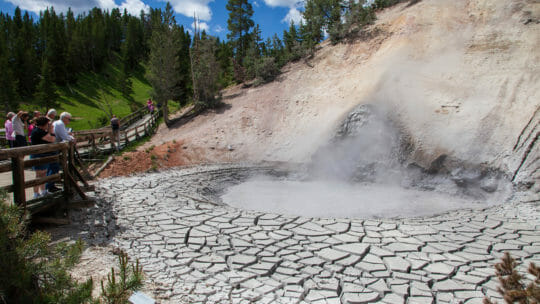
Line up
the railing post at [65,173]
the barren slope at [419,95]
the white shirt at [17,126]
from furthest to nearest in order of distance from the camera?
the barren slope at [419,95], the white shirt at [17,126], the railing post at [65,173]

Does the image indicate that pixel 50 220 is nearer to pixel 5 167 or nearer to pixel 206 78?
pixel 5 167

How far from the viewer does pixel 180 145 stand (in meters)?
15.7

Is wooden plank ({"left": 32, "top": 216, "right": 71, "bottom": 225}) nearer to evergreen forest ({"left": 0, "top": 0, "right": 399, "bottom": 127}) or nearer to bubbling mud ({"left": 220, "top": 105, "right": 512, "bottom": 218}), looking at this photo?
bubbling mud ({"left": 220, "top": 105, "right": 512, "bottom": 218})

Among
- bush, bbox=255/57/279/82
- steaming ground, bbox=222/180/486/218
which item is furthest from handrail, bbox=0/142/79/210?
bush, bbox=255/57/279/82

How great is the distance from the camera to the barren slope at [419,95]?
998 centimetres

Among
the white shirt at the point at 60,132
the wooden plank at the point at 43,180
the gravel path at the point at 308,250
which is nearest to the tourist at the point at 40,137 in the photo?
the white shirt at the point at 60,132

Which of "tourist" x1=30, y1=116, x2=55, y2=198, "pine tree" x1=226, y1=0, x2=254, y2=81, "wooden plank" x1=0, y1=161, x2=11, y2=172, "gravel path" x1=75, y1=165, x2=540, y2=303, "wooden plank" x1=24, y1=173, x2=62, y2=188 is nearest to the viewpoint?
"gravel path" x1=75, y1=165, x2=540, y2=303

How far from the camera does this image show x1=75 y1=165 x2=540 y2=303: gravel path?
4.01m

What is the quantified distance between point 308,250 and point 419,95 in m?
9.73

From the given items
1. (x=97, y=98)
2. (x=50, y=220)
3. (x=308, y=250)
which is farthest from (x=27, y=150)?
(x=97, y=98)

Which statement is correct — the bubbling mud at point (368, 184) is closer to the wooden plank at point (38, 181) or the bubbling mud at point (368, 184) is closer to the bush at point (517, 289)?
the wooden plank at point (38, 181)

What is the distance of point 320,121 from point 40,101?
2851 centimetres

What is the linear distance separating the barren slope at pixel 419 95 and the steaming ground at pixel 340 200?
1.73 m

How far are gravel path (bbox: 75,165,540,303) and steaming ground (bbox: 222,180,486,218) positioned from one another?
823mm
